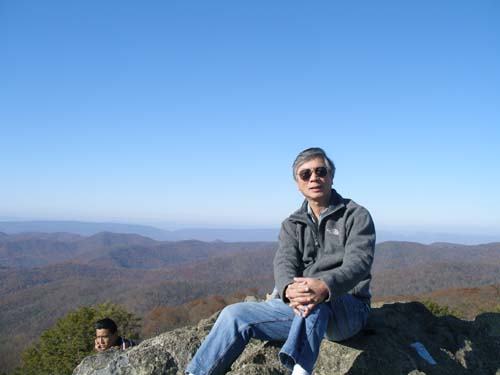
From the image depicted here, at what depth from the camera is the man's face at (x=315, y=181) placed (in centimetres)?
450

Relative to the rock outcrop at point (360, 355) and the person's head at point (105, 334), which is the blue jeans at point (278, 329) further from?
the person's head at point (105, 334)

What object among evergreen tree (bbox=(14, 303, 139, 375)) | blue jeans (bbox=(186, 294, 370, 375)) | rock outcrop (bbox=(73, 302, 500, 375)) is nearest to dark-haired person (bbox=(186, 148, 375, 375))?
blue jeans (bbox=(186, 294, 370, 375))

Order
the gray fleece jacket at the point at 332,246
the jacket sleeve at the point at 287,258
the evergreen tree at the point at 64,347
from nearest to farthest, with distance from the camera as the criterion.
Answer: the gray fleece jacket at the point at 332,246
the jacket sleeve at the point at 287,258
the evergreen tree at the point at 64,347

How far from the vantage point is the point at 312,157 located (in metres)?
4.61

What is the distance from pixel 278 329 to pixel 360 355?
4.00 ft

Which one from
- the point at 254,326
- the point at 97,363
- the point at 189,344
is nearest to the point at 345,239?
the point at 254,326

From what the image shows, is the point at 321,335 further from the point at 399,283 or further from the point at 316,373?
the point at 399,283

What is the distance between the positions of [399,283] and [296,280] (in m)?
125

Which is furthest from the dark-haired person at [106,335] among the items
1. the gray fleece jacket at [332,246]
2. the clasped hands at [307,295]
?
the clasped hands at [307,295]

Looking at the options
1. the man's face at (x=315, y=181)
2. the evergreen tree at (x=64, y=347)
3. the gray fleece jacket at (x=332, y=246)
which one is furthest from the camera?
the evergreen tree at (x=64, y=347)

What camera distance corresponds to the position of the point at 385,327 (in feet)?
18.5

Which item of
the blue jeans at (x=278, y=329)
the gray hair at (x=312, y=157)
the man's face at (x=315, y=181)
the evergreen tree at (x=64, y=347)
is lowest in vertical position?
the evergreen tree at (x=64, y=347)

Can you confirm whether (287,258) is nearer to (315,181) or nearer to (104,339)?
(315,181)

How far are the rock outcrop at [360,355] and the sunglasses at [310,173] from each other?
2.17 m
